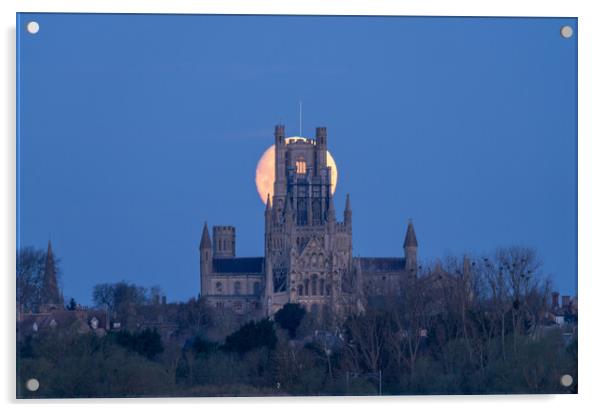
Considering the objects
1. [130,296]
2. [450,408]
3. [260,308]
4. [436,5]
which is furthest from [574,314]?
[260,308]

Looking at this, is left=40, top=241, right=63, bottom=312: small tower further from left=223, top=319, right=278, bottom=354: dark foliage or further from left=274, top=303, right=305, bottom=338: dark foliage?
left=274, top=303, right=305, bottom=338: dark foliage

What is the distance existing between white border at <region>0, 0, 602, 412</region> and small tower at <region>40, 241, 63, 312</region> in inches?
A: 106

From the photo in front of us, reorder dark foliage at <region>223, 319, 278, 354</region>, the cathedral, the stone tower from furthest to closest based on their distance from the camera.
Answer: the stone tower, the cathedral, dark foliage at <region>223, 319, 278, 354</region>

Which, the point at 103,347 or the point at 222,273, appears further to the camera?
the point at 222,273

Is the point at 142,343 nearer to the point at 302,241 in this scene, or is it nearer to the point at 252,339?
the point at 252,339

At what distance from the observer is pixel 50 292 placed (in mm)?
14391

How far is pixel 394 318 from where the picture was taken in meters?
14.7

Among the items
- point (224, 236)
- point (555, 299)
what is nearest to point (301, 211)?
point (224, 236)

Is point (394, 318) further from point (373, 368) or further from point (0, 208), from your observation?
point (0, 208)

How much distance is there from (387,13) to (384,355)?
327 centimetres

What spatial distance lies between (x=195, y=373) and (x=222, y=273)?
137 ft

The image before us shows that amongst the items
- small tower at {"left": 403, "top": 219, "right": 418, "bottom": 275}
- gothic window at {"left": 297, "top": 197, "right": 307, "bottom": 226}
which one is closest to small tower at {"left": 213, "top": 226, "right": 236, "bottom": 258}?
small tower at {"left": 403, "top": 219, "right": 418, "bottom": 275}

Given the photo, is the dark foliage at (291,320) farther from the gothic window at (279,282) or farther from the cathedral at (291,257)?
the gothic window at (279,282)

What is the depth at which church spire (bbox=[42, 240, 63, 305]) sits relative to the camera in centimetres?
1257
